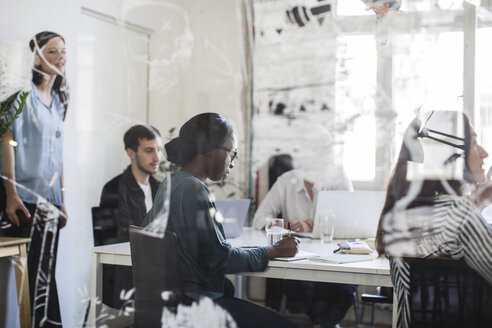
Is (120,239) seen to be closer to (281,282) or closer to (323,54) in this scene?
(281,282)

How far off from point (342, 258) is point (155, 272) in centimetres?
66

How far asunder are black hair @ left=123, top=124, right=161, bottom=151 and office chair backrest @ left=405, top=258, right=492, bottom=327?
62.0 inches

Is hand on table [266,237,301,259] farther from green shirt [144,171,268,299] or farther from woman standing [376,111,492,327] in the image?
woman standing [376,111,492,327]

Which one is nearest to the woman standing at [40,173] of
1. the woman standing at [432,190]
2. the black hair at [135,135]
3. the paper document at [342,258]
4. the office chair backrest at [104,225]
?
the office chair backrest at [104,225]

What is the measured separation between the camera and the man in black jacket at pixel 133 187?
2.67m

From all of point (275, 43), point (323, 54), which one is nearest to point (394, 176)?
point (323, 54)

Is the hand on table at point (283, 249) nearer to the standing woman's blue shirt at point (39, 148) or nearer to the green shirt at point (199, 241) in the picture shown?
the green shirt at point (199, 241)

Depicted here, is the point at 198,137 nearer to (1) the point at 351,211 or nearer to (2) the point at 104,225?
(1) the point at 351,211

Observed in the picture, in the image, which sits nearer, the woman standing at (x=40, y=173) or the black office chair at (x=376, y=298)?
the black office chair at (x=376, y=298)

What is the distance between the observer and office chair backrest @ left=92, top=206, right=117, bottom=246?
2.91 meters

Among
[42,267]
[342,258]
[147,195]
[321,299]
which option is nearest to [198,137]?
[147,195]

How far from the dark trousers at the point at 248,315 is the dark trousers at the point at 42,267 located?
116 cm

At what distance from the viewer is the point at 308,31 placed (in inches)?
98.3

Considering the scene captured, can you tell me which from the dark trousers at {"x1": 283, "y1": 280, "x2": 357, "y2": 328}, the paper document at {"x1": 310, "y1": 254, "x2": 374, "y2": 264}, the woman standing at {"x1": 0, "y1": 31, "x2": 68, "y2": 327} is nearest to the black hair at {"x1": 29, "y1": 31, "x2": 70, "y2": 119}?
the woman standing at {"x1": 0, "y1": 31, "x2": 68, "y2": 327}
